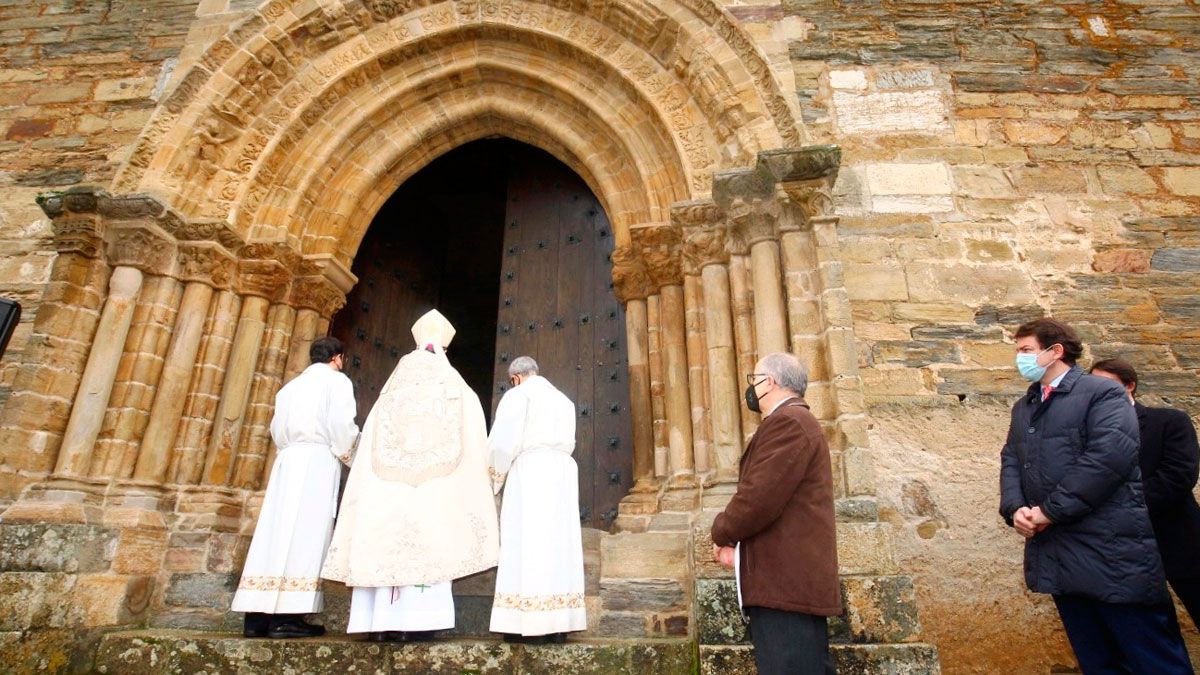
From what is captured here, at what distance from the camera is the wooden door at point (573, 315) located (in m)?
5.05

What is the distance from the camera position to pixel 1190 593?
295 cm

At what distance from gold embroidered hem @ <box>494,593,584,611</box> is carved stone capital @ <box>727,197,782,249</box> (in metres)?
2.43

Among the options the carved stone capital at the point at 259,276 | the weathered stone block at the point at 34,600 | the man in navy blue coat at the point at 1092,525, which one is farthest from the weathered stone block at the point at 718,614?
the carved stone capital at the point at 259,276

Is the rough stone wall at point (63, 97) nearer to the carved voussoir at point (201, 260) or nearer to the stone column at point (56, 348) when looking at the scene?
the stone column at point (56, 348)

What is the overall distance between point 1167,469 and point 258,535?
4425 millimetres

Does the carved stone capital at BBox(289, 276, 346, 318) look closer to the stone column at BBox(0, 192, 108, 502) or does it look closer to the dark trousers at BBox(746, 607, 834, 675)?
A: the stone column at BBox(0, 192, 108, 502)

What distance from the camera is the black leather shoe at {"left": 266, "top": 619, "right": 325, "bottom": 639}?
11.6ft

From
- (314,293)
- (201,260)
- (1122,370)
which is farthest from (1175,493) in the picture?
(201,260)

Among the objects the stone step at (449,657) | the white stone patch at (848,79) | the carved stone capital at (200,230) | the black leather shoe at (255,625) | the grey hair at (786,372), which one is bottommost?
the stone step at (449,657)

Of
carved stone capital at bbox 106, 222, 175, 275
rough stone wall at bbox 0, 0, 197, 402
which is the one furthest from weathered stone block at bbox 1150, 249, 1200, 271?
rough stone wall at bbox 0, 0, 197, 402

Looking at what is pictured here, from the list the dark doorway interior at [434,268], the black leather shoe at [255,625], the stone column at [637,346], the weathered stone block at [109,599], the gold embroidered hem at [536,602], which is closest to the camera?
the gold embroidered hem at [536,602]

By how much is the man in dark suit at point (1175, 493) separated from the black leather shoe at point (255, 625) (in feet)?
13.9

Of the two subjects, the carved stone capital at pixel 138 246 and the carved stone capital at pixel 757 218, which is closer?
the carved stone capital at pixel 757 218

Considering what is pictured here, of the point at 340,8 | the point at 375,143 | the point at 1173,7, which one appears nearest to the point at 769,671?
the point at 375,143
